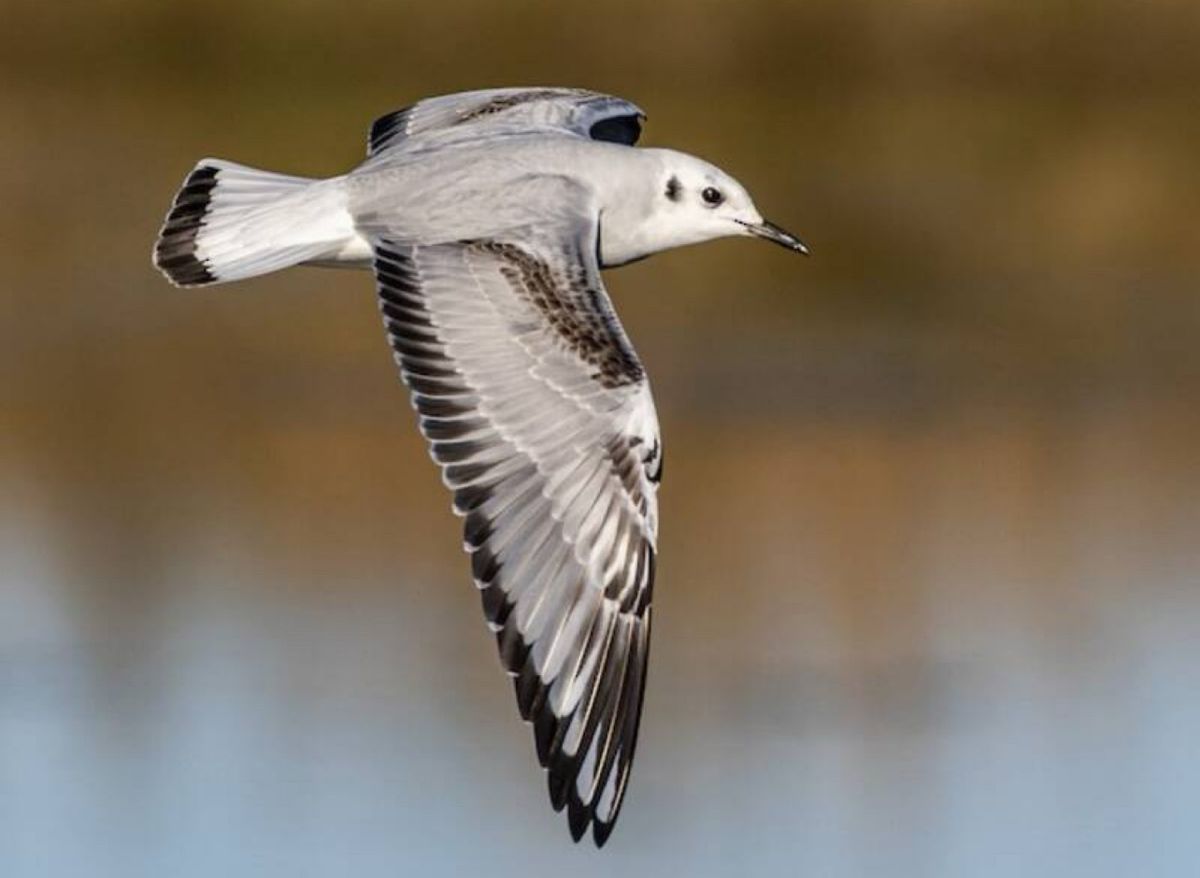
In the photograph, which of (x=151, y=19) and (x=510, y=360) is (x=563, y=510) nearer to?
(x=510, y=360)

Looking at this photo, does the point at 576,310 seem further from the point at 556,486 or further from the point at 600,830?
the point at 600,830

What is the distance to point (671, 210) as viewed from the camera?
363 inches

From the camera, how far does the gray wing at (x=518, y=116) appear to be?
9.75m

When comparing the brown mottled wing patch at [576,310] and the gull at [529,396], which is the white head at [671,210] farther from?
the brown mottled wing patch at [576,310]

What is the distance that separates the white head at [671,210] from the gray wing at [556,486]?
2.84 feet

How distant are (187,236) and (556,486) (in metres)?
1.49

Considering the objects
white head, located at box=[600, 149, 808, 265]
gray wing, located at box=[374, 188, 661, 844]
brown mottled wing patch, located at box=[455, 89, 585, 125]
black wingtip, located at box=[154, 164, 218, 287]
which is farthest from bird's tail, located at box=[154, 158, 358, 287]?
brown mottled wing patch, located at box=[455, 89, 585, 125]

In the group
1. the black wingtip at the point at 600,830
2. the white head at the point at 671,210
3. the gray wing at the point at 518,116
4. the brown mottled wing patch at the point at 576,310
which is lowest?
the black wingtip at the point at 600,830

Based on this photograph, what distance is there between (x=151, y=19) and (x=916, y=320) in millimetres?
5335

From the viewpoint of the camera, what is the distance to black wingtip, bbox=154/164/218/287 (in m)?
8.77

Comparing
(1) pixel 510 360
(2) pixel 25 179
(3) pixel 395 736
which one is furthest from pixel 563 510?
(2) pixel 25 179

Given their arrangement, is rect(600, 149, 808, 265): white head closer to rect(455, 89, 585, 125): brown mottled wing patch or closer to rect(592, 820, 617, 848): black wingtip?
rect(455, 89, 585, 125): brown mottled wing patch

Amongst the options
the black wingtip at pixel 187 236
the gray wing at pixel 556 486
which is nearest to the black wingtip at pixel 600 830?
the gray wing at pixel 556 486

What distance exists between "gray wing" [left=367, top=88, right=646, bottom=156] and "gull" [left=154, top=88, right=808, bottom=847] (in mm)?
916
